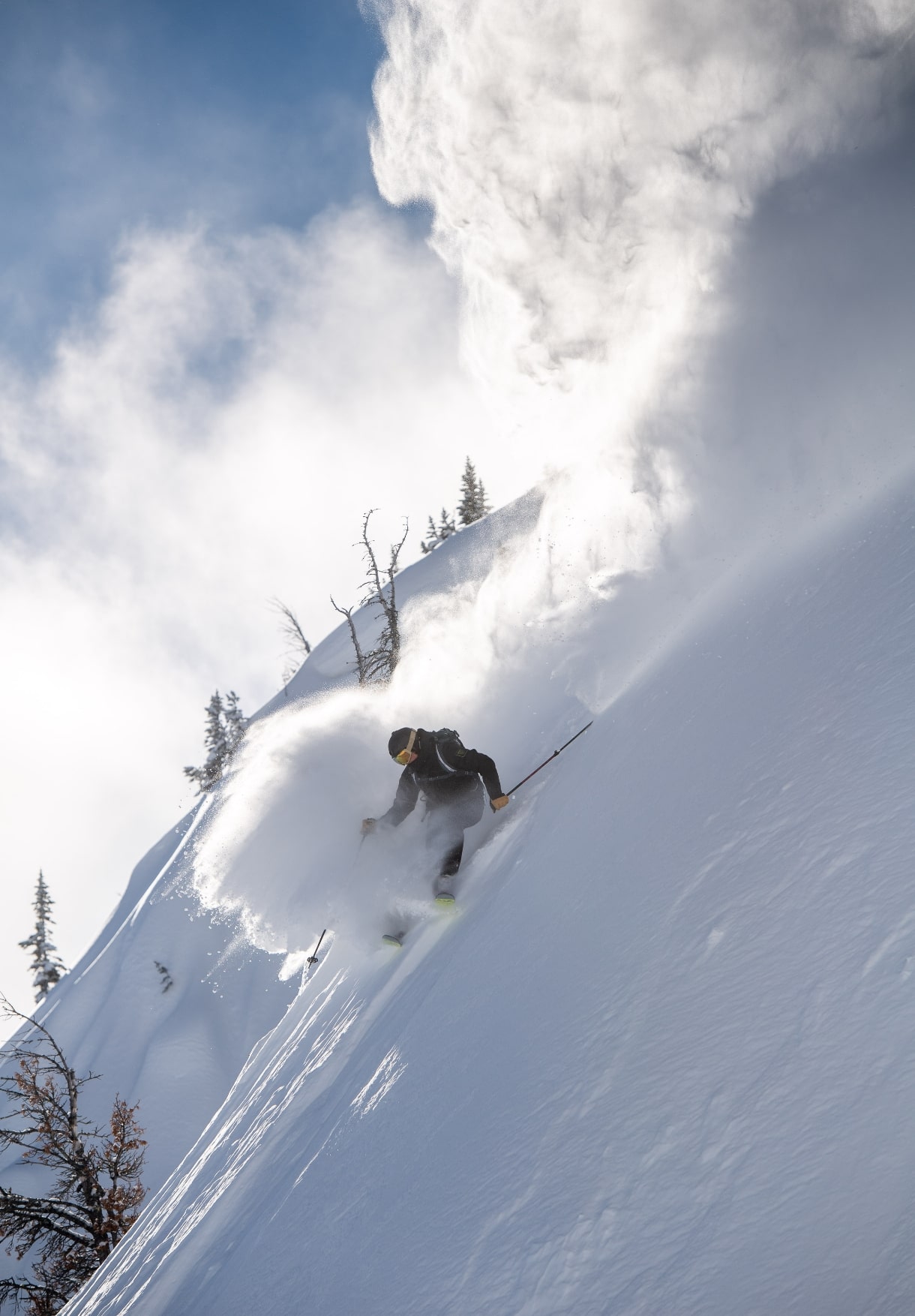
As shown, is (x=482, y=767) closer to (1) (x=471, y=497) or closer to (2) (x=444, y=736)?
(2) (x=444, y=736)

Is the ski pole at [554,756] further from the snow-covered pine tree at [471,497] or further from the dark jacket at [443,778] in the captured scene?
the snow-covered pine tree at [471,497]

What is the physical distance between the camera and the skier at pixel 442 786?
708 cm

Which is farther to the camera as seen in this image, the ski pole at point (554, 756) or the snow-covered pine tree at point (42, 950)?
the snow-covered pine tree at point (42, 950)

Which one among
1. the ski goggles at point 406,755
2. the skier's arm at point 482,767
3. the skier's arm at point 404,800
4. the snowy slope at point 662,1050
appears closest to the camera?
the snowy slope at point 662,1050

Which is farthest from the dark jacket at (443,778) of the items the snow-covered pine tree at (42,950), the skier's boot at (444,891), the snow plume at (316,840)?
the snow-covered pine tree at (42,950)

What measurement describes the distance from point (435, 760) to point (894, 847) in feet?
17.9

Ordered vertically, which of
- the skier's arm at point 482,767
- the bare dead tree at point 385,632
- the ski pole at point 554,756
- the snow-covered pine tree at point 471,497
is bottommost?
the ski pole at point 554,756

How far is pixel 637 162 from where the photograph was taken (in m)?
10.3

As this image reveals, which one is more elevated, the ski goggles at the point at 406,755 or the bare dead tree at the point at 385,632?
the bare dead tree at the point at 385,632

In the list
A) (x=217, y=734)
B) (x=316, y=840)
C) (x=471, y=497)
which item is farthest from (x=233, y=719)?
(x=316, y=840)

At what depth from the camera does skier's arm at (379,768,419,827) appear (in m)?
7.64

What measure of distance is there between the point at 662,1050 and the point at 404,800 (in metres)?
5.40

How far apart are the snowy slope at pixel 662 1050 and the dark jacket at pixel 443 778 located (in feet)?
3.36

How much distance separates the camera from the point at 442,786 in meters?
7.41
